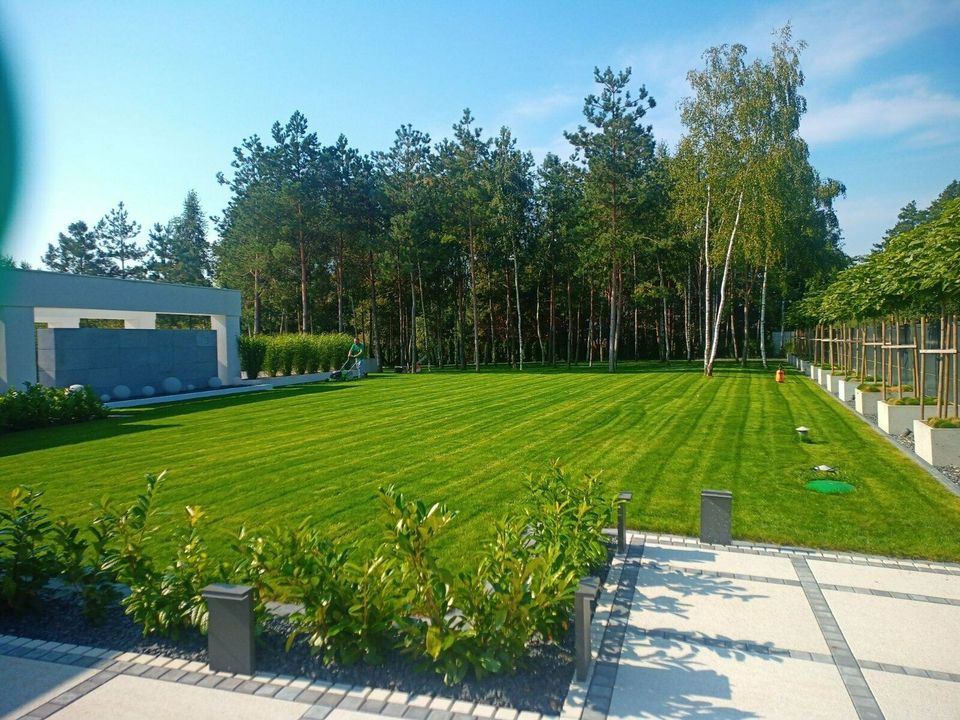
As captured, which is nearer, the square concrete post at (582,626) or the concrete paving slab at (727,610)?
the square concrete post at (582,626)

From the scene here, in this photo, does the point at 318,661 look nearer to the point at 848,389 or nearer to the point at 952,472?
the point at 952,472

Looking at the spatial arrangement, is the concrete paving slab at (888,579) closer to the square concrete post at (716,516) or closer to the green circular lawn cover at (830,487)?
the square concrete post at (716,516)

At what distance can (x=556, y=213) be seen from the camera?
37500mm

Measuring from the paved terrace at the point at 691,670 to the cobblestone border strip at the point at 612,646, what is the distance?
10 mm

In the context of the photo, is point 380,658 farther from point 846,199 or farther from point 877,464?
point 846,199

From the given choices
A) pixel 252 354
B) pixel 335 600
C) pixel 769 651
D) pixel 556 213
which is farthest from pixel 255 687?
pixel 556 213

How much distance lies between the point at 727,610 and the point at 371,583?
8.09 ft

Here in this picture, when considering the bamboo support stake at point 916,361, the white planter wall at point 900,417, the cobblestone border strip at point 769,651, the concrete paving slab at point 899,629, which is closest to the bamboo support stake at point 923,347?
the bamboo support stake at point 916,361

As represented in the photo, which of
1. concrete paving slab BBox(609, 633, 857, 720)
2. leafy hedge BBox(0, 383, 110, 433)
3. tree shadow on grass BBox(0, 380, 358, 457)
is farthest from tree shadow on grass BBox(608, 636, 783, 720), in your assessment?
leafy hedge BBox(0, 383, 110, 433)

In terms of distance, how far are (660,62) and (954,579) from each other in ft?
30.3

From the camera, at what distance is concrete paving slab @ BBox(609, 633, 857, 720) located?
3.30m

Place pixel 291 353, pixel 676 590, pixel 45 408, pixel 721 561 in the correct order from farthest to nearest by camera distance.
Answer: pixel 291 353 → pixel 45 408 → pixel 721 561 → pixel 676 590

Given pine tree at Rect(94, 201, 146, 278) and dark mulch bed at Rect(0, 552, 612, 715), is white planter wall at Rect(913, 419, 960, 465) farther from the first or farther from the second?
pine tree at Rect(94, 201, 146, 278)

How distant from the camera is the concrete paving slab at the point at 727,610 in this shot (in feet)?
13.6
